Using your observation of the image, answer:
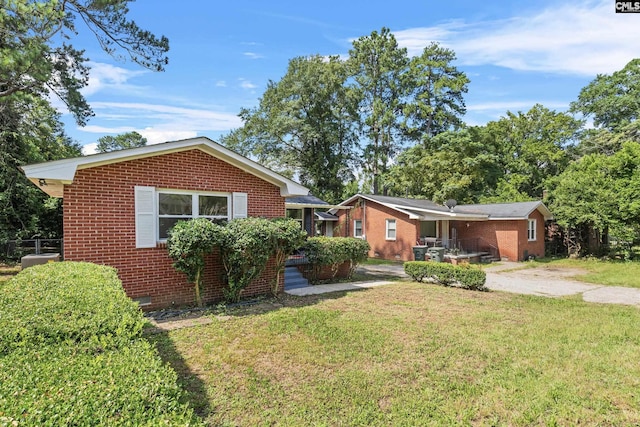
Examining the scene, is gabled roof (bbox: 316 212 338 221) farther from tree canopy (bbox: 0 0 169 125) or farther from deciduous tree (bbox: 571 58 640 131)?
deciduous tree (bbox: 571 58 640 131)

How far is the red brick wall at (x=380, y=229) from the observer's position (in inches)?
747

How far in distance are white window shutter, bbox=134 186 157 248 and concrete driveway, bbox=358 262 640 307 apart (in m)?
9.25

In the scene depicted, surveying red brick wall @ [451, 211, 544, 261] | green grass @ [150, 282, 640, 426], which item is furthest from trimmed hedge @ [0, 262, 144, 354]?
red brick wall @ [451, 211, 544, 261]

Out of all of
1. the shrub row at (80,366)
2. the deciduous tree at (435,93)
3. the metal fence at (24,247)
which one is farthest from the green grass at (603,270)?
the metal fence at (24,247)

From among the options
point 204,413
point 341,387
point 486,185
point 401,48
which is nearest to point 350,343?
point 341,387

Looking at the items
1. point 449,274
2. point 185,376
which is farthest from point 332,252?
point 185,376

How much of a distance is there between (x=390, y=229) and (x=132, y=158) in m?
15.4

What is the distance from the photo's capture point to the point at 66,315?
316 cm

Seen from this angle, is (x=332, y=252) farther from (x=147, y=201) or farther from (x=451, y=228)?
(x=451, y=228)

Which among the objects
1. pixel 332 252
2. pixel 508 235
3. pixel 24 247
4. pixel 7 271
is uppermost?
pixel 508 235

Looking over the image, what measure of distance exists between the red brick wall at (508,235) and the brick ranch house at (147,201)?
1647 centimetres

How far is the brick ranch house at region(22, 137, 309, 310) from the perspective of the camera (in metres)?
6.75

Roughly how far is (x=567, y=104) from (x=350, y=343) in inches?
1703

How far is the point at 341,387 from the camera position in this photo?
163 inches
